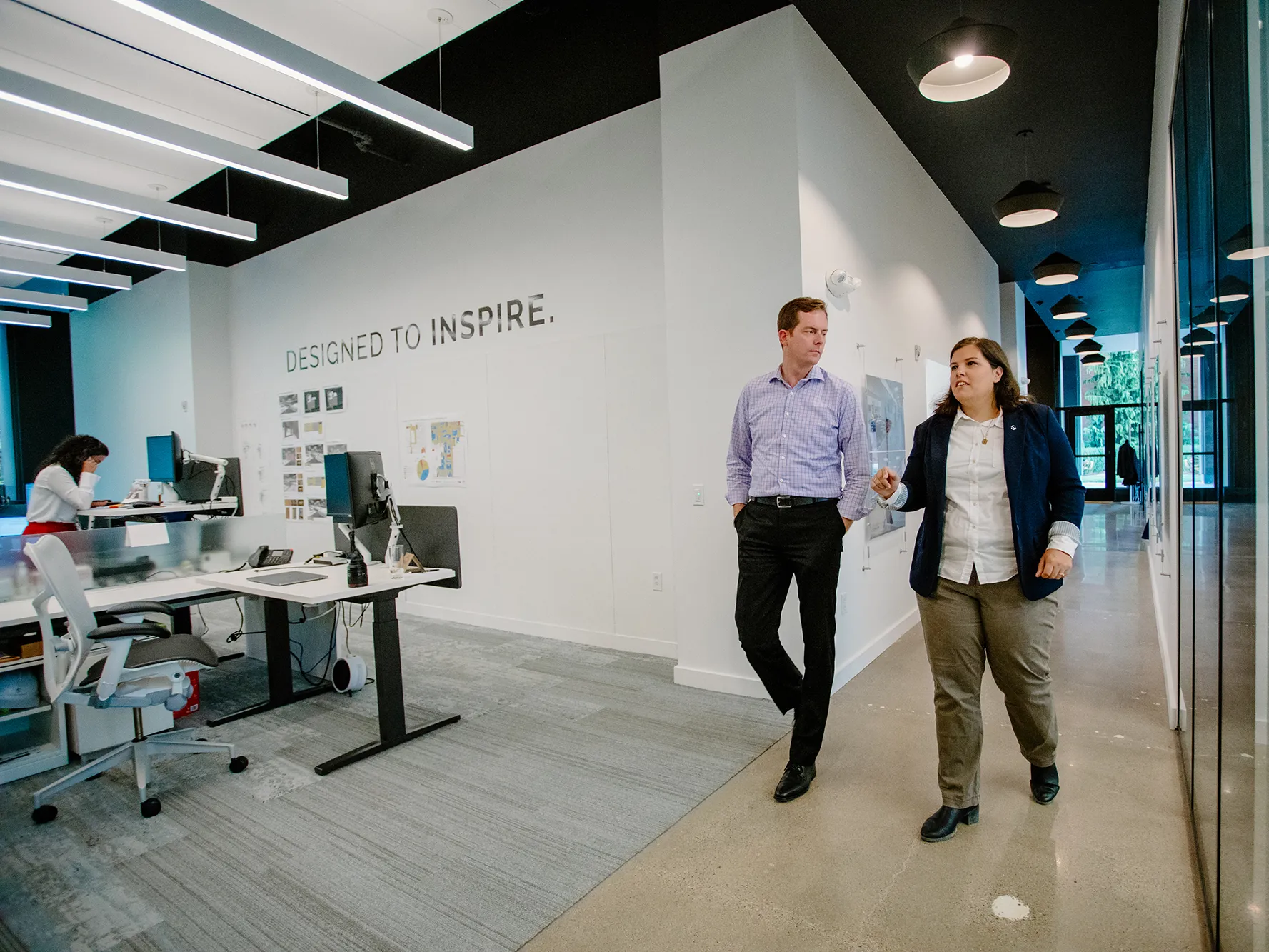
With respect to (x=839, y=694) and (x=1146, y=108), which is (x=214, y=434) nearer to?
(x=839, y=694)

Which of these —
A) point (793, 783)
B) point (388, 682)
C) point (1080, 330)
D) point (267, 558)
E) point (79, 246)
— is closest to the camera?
point (793, 783)

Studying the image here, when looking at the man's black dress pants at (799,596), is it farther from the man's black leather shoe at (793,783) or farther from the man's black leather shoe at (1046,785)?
the man's black leather shoe at (1046,785)

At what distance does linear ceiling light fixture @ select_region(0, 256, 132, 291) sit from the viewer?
663 cm

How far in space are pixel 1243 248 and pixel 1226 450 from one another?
0.45 metres

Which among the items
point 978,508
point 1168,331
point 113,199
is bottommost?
point 978,508

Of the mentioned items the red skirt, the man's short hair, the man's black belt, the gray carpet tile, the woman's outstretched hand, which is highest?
the man's short hair

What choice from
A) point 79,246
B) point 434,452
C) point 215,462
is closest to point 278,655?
point 434,452

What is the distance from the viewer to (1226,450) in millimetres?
1501

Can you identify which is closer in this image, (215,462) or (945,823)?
(945,823)

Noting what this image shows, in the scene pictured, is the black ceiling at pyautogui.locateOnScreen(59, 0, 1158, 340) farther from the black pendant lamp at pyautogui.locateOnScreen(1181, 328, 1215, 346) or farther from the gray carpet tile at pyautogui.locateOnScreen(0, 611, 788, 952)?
the gray carpet tile at pyautogui.locateOnScreen(0, 611, 788, 952)

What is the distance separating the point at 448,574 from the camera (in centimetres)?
348

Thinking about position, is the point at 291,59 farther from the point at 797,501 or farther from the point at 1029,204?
the point at 1029,204

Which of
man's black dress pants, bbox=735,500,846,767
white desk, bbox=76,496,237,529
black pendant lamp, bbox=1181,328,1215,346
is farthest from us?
white desk, bbox=76,496,237,529

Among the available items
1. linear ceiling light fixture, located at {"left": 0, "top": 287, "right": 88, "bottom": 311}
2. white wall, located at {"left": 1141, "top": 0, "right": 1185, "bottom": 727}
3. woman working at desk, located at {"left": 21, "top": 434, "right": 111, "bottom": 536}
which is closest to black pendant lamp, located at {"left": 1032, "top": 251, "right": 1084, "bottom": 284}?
white wall, located at {"left": 1141, "top": 0, "right": 1185, "bottom": 727}
